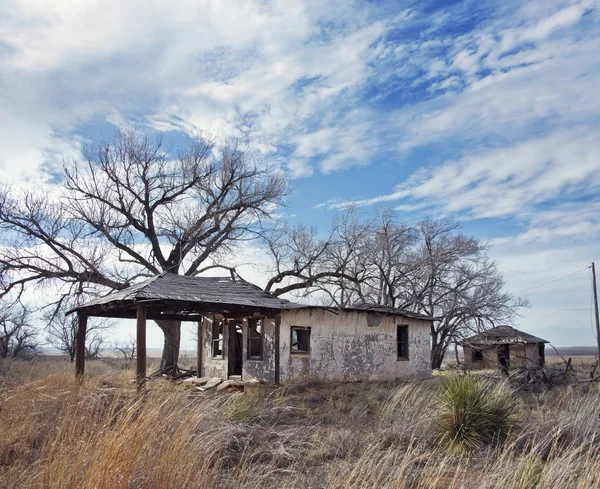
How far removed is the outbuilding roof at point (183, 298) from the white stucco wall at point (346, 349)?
60 centimetres

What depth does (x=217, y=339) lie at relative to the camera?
19.5 m

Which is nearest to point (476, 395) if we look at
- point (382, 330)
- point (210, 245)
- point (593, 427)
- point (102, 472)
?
point (593, 427)

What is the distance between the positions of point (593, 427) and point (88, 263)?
1971 cm

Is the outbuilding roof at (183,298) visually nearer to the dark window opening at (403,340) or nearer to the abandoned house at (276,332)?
the abandoned house at (276,332)

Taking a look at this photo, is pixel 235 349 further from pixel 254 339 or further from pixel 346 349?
pixel 346 349

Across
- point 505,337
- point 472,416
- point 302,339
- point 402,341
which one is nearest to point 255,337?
→ point 302,339

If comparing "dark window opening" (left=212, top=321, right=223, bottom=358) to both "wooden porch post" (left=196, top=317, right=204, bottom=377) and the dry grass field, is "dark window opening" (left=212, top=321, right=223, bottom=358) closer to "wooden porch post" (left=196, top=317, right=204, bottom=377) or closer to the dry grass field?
"wooden porch post" (left=196, top=317, right=204, bottom=377)

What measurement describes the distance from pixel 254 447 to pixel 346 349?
11.5 m

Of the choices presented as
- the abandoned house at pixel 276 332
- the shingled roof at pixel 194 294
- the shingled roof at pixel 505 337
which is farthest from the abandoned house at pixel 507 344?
the shingled roof at pixel 194 294

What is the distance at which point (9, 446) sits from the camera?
5.33 m

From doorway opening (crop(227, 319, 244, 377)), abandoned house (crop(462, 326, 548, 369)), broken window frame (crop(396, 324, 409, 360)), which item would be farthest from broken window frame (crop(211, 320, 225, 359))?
abandoned house (crop(462, 326, 548, 369))

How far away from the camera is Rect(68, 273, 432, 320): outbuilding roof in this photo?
45.0 feet

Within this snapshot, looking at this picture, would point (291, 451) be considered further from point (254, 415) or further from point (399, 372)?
point (399, 372)

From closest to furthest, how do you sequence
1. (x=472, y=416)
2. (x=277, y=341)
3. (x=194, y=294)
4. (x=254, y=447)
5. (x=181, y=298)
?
(x=254, y=447) < (x=472, y=416) < (x=181, y=298) < (x=194, y=294) < (x=277, y=341)
